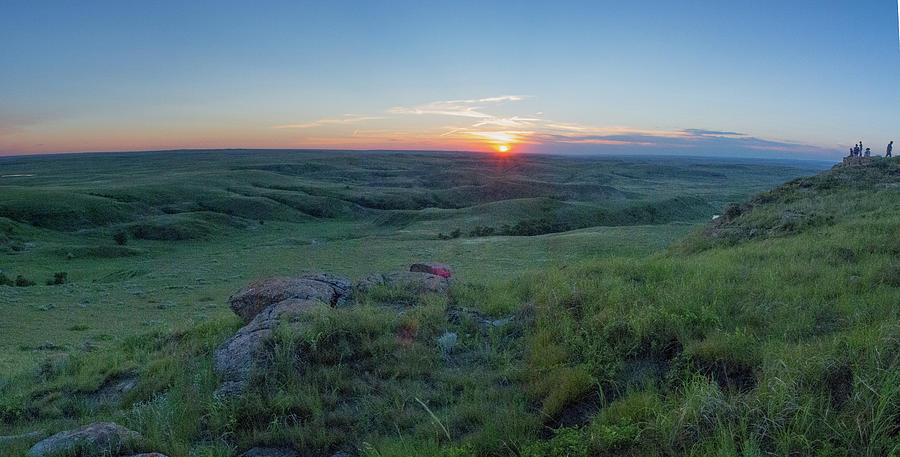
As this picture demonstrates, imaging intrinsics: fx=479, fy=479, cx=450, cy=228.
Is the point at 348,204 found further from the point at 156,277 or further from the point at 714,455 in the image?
the point at 714,455

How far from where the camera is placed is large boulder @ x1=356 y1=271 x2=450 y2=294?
9492 millimetres

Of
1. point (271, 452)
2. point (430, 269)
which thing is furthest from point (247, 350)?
point (430, 269)

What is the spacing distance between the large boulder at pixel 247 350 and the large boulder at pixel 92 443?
1001 mm

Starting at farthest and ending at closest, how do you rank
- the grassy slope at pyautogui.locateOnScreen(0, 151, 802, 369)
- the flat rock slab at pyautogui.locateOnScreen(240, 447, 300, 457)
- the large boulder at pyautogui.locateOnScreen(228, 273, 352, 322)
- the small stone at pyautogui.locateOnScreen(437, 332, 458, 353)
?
the grassy slope at pyautogui.locateOnScreen(0, 151, 802, 369) < the large boulder at pyautogui.locateOnScreen(228, 273, 352, 322) < the small stone at pyautogui.locateOnScreen(437, 332, 458, 353) < the flat rock slab at pyautogui.locateOnScreen(240, 447, 300, 457)

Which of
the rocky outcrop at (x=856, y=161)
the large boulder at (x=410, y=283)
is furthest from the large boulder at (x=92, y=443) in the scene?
the rocky outcrop at (x=856, y=161)

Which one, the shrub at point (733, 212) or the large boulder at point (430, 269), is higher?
the shrub at point (733, 212)

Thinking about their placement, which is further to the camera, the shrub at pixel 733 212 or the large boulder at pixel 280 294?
the shrub at pixel 733 212

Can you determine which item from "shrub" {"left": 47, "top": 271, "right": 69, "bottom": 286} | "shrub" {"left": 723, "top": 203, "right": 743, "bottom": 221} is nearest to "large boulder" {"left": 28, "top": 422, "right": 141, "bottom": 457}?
"shrub" {"left": 723, "top": 203, "right": 743, "bottom": 221}

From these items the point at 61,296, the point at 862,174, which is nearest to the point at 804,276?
the point at 862,174

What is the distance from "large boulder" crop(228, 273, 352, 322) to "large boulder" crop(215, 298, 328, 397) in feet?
2.80

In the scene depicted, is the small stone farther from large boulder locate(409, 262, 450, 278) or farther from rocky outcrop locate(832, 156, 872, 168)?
rocky outcrop locate(832, 156, 872, 168)

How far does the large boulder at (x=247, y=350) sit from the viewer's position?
584cm

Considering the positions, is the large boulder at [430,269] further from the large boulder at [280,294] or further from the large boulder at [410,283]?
the large boulder at [280,294]

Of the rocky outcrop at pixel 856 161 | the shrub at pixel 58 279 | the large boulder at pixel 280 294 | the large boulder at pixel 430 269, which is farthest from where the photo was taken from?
the shrub at pixel 58 279
